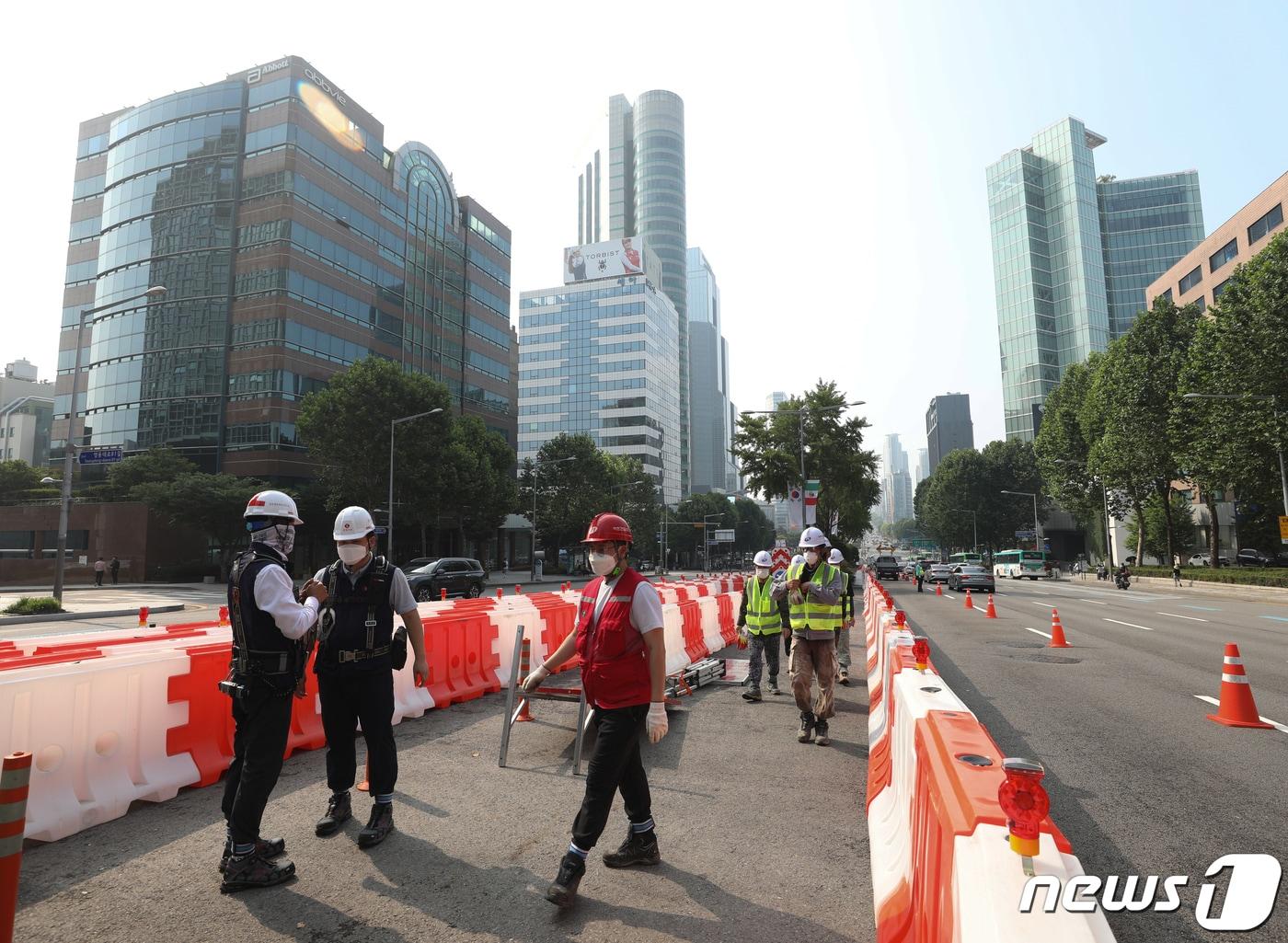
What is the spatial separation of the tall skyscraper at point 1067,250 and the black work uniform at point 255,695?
112m

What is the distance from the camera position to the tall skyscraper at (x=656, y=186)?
16012 cm

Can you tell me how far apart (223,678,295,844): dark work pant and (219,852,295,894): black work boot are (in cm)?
10

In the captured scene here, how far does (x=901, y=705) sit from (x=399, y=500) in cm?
3740

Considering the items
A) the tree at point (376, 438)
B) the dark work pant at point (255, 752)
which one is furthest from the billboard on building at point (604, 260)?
the dark work pant at point (255, 752)

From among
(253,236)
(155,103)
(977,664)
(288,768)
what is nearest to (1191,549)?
(977,664)

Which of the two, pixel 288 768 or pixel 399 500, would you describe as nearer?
pixel 288 768

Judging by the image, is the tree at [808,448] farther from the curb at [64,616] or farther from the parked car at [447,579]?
the curb at [64,616]

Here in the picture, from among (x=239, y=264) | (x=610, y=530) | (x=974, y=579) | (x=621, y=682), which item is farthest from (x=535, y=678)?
(x=239, y=264)

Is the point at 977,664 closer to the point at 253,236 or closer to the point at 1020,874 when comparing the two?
the point at 1020,874

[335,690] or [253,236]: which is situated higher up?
[253,236]

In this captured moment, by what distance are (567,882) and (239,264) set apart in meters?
57.5

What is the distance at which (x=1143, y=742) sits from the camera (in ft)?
21.1

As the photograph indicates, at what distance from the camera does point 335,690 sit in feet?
14.1

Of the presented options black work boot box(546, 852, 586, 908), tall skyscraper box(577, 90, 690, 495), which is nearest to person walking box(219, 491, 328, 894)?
black work boot box(546, 852, 586, 908)
